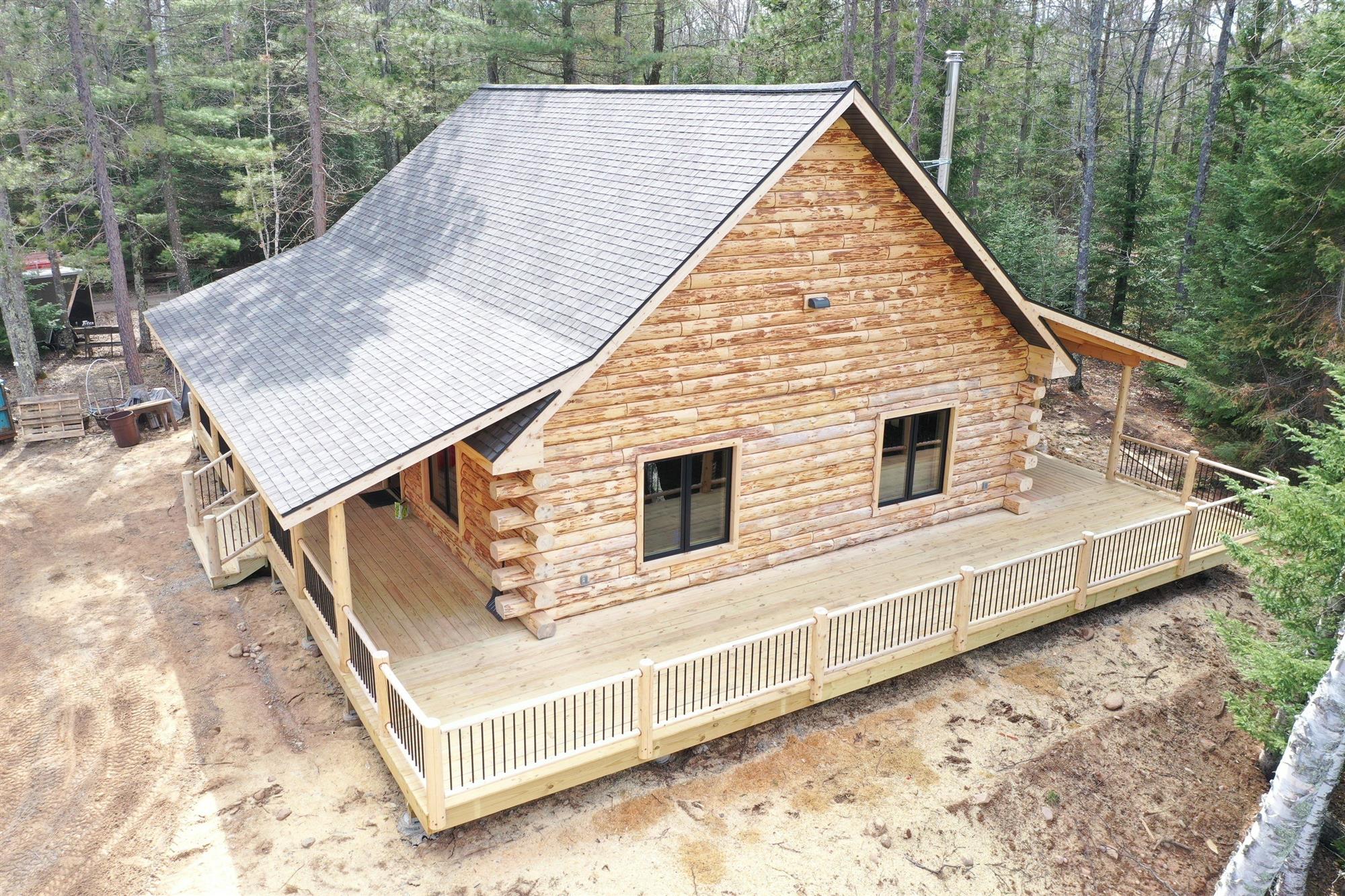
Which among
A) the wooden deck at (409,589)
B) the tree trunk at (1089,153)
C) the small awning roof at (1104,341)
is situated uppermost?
the tree trunk at (1089,153)

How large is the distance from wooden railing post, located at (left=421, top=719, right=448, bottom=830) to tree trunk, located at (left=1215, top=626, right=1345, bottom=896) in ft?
23.6

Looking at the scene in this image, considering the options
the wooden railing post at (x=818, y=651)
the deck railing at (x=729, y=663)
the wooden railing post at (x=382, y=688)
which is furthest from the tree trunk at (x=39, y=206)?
the wooden railing post at (x=818, y=651)

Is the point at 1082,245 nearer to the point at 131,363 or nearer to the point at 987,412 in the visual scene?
the point at 987,412

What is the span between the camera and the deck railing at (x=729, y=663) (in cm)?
894

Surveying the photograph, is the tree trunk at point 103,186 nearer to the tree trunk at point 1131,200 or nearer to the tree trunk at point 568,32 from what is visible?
the tree trunk at point 568,32

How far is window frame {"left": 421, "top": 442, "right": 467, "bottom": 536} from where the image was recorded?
1277 centimetres

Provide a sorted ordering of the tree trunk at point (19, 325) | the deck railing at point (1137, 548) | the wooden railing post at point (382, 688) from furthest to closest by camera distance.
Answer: the tree trunk at point (19, 325)
the deck railing at point (1137, 548)
the wooden railing post at point (382, 688)

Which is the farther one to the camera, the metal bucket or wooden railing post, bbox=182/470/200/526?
the metal bucket

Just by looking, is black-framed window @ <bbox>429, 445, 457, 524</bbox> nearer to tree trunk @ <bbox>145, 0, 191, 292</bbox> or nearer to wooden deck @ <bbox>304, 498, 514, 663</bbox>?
wooden deck @ <bbox>304, 498, 514, 663</bbox>

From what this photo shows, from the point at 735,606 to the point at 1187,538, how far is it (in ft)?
22.9

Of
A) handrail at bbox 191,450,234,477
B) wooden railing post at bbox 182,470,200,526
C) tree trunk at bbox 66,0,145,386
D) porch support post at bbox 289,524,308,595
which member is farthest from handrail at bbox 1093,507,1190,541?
tree trunk at bbox 66,0,145,386

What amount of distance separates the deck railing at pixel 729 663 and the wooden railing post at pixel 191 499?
3.64 metres

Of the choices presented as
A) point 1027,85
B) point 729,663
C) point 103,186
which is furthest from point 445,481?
point 1027,85

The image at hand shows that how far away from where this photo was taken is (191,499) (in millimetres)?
14852
